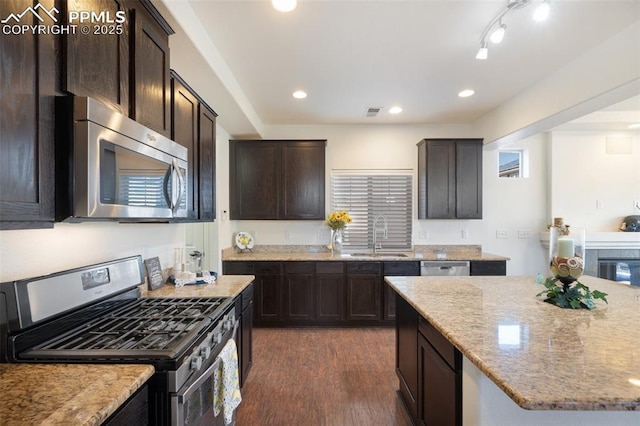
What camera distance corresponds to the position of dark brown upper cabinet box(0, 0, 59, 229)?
0.87 metres

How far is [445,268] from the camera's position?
3.95 m

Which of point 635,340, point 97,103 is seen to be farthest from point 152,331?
point 635,340

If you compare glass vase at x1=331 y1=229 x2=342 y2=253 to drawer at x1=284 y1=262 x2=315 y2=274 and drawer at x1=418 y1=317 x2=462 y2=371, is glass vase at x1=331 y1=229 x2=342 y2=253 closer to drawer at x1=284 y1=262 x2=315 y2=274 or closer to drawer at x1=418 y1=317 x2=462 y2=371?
drawer at x1=284 y1=262 x2=315 y2=274

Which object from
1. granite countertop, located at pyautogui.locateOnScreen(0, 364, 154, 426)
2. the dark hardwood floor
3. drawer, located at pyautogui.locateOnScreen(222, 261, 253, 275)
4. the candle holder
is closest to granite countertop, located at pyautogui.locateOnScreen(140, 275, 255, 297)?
the dark hardwood floor

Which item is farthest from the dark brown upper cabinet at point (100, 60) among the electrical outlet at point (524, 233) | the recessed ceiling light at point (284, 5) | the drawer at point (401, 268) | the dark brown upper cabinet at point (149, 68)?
the electrical outlet at point (524, 233)

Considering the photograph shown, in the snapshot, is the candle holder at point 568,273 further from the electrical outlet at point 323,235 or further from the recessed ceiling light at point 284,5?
the electrical outlet at point 323,235

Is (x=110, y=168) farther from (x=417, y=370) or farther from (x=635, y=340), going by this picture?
(x=635, y=340)

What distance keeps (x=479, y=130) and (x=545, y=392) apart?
4259 millimetres

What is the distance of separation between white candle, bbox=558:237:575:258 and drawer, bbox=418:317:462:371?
0.90 meters

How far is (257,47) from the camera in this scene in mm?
2480

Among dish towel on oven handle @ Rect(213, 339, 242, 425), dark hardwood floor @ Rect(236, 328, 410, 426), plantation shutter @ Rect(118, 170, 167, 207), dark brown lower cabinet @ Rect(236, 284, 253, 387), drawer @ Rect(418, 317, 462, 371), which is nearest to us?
plantation shutter @ Rect(118, 170, 167, 207)

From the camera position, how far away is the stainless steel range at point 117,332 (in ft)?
3.65

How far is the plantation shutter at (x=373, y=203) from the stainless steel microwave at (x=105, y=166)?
10.7 feet

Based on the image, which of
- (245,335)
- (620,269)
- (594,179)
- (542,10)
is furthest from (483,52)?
(620,269)
